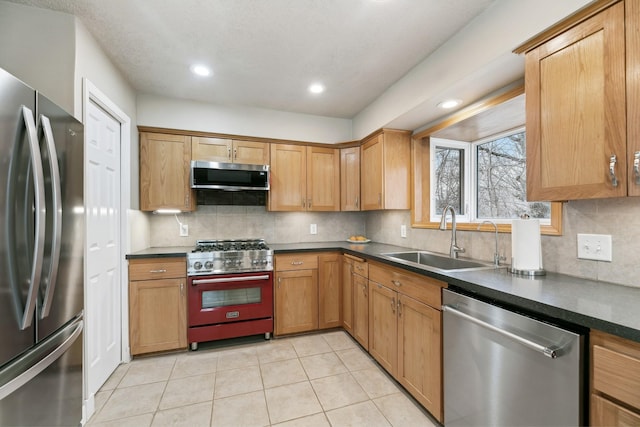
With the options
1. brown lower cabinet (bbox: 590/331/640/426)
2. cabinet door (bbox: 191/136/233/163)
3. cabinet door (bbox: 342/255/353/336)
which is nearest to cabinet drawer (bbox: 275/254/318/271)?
cabinet door (bbox: 342/255/353/336)

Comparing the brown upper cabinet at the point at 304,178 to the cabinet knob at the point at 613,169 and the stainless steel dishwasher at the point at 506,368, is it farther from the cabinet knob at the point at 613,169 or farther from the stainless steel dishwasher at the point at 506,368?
the cabinet knob at the point at 613,169

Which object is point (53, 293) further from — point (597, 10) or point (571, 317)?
point (597, 10)

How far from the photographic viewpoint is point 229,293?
2.70m

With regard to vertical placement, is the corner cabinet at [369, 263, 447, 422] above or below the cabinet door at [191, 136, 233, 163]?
below

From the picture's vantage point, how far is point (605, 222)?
1.36 metres

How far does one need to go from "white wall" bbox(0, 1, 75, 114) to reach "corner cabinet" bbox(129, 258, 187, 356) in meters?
1.43

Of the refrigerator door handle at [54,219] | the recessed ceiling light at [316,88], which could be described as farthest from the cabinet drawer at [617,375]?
the recessed ceiling light at [316,88]

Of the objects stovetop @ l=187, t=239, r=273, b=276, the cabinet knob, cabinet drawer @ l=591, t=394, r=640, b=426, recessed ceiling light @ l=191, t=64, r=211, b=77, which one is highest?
recessed ceiling light @ l=191, t=64, r=211, b=77

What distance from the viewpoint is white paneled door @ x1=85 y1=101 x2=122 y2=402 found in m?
1.88

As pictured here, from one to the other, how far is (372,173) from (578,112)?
1.88m

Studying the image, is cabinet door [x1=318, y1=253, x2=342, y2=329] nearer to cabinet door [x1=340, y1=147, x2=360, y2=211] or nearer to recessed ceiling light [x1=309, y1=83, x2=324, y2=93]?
cabinet door [x1=340, y1=147, x2=360, y2=211]

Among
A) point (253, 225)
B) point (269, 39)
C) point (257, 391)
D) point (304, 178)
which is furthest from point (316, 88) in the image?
point (257, 391)

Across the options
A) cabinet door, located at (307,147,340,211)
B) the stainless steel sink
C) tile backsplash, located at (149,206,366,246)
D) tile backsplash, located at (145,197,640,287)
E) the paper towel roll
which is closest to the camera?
tile backsplash, located at (145,197,640,287)

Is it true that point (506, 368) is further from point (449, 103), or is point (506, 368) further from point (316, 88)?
point (316, 88)
